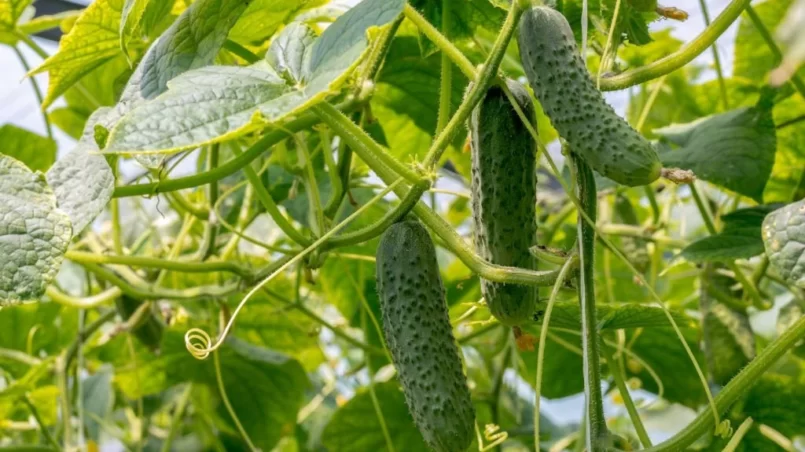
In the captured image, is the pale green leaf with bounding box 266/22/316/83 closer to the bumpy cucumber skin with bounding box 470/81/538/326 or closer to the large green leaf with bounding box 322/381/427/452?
the bumpy cucumber skin with bounding box 470/81/538/326

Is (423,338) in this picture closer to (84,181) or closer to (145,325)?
(84,181)

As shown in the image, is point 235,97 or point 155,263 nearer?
point 235,97

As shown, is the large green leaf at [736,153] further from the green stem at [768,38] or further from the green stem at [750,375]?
the green stem at [750,375]

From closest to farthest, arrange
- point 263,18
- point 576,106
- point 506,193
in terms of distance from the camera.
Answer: point 576,106 → point 506,193 → point 263,18

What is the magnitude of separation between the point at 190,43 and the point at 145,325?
0.69 m

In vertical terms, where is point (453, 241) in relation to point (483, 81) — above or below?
below

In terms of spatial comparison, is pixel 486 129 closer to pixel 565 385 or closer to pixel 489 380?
pixel 565 385

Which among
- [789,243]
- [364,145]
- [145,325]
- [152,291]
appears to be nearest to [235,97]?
[364,145]

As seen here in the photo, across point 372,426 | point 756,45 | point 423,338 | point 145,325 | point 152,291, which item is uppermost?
point 756,45

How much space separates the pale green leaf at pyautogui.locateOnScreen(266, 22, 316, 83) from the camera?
0.72 metres

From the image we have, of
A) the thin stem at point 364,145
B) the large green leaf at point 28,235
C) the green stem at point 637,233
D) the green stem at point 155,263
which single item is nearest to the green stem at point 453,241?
the thin stem at point 364,145

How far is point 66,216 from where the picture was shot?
0.76 metres

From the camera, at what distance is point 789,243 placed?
2.33 feet

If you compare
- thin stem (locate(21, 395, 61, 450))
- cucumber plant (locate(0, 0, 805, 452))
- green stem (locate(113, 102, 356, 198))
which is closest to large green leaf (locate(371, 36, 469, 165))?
cucumber plant (locate(0, 0, 805, 452))
